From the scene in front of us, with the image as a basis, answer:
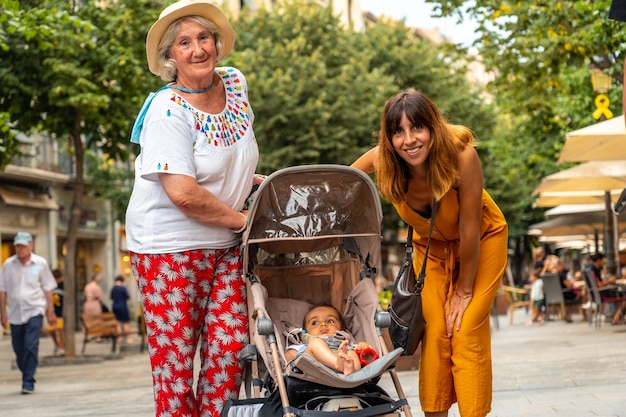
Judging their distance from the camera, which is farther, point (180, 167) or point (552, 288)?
point (552, 288)

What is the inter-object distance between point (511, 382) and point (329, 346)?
5.88 meters

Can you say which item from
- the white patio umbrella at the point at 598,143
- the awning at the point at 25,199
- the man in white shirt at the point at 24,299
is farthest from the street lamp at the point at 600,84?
the awning at the point at 25,199

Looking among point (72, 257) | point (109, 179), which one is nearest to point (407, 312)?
point (72, 257)

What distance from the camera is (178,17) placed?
559 cm

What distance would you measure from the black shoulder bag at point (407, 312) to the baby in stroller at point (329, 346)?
18 centimetres

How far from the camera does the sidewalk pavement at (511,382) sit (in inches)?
358

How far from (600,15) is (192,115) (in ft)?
46.6

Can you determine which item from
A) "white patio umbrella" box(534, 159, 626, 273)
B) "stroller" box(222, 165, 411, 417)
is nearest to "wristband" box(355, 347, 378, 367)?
"stroller" box(222, 165, 411, 417)

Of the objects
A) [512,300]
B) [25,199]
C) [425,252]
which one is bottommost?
[512,300]

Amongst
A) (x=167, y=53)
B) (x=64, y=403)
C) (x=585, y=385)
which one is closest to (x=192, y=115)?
(x=167, y=53)

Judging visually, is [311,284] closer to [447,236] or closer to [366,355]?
[366,355]

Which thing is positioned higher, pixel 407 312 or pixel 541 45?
pixel 541 45

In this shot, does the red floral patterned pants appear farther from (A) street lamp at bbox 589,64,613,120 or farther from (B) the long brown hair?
(A) street lamp at bbox 589,64,613,120

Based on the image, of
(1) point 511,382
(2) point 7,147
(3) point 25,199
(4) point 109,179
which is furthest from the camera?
(3) point 25,199
